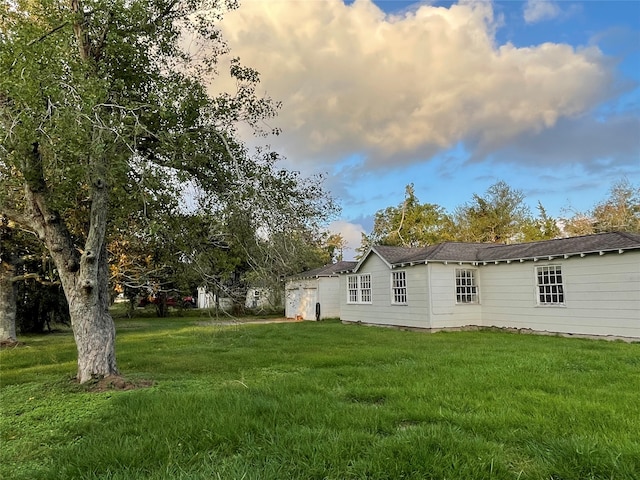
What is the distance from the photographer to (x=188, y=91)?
7312mm

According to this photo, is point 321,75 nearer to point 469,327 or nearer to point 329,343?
point 329,343

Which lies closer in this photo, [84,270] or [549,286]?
[84,270]

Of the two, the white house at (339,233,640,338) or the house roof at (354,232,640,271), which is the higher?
the house roof at (354,232,640,271)

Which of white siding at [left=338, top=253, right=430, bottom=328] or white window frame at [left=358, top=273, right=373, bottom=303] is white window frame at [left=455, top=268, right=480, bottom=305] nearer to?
white siding at [left=338, top=253, right=430, bottom=328]

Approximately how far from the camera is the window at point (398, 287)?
16611 millimetres

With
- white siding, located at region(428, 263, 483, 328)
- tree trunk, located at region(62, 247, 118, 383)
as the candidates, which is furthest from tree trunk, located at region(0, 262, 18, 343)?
white siding, located at region(428, 263, 483, 328)

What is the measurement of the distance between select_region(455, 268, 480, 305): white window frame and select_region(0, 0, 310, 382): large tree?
1056 centimetres

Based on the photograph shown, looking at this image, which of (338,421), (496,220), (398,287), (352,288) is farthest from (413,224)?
(338,421)

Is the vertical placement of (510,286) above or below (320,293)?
above

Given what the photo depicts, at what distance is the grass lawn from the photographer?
319cm

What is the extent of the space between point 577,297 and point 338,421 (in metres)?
11.4

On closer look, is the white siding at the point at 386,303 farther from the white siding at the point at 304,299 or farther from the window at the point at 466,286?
the white siding at the point at 304,299

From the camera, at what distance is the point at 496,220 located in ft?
106

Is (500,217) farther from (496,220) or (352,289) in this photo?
(352,289)
